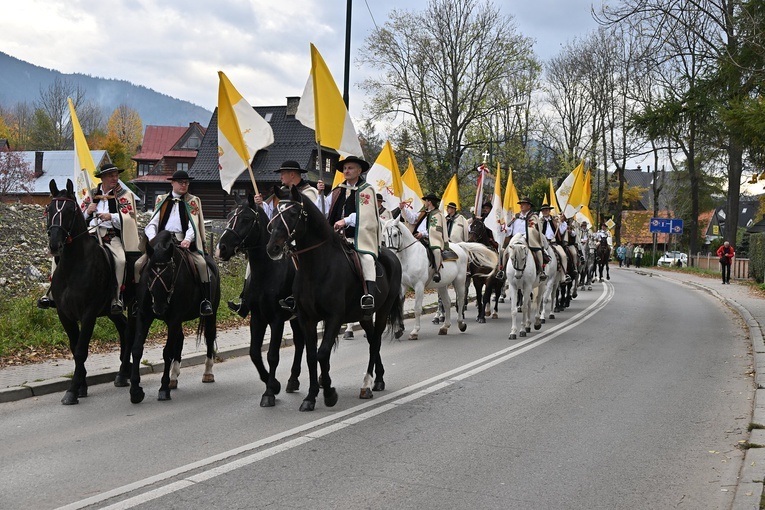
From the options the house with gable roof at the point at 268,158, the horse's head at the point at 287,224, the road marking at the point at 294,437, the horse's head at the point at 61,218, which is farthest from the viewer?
the house with gable roof at the point at 268,158

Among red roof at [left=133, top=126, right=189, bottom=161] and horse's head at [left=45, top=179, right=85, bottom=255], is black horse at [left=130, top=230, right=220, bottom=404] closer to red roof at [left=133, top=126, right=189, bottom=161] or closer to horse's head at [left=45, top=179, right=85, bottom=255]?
horse's head at [left=45, top=179, right=85, bottom=255]

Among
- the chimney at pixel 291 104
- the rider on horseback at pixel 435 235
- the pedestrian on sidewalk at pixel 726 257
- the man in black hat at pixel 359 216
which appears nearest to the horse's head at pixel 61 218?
the man in black hat at pixel 359 216

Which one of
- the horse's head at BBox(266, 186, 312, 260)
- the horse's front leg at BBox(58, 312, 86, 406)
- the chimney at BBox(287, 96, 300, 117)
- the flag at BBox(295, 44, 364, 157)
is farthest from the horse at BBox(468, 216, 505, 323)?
the chimney at BBox(287, 96, 300, 117)

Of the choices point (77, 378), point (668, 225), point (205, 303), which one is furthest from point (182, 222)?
point (668, 225)

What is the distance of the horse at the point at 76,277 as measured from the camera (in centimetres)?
905

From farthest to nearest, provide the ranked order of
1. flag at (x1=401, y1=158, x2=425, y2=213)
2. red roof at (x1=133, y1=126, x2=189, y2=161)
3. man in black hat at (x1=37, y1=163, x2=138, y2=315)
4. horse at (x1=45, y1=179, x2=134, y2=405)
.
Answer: red roof at (x1=133, y1=126, x2=189, y2=161) < flag at (x1=401, y1=158, x2=425, y2=213) < man in black hat at (x1=37, y1=163, x2=138, y2=315) < horse at (x1=45, y1=179, x2=134, y2=405)

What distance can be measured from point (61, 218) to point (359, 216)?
3.23 m

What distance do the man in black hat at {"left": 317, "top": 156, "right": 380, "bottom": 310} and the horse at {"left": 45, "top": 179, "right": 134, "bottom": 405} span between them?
2.71 meters

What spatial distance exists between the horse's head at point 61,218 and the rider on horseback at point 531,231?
960 cm

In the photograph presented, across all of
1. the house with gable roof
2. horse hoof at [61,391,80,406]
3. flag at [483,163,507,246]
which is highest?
the house with gable roof

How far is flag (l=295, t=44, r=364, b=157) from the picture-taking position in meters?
10.4

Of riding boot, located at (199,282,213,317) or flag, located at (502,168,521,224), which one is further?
flag, located at (502,168,521,224)

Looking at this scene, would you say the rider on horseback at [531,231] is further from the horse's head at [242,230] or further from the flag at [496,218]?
the horse's head at [242,230]

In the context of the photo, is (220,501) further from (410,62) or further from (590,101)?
Answer: (590,101)
